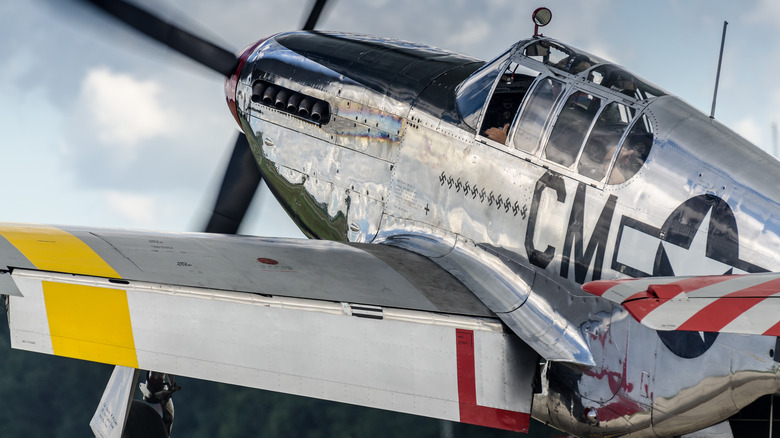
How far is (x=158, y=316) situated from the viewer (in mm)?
4480

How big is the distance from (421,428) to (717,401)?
594 cm

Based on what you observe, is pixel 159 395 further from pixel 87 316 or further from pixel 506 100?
pixel 506 100

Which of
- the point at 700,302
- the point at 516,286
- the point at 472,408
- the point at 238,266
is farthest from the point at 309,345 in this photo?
the point at 700,302

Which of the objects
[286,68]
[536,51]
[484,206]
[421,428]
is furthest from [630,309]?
[421,428]

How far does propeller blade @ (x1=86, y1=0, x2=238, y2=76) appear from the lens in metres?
7.56

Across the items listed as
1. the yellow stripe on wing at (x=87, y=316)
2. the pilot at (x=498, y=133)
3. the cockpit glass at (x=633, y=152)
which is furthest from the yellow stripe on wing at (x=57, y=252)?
the cockpit glass at (x=633, y=152)

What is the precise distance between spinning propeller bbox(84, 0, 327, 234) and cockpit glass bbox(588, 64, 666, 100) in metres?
3.88

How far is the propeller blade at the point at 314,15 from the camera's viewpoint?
877 centimetres

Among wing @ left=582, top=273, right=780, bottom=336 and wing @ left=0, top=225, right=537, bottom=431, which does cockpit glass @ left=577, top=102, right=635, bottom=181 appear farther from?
wing @ left=582, top=273, right=780, bottom=336

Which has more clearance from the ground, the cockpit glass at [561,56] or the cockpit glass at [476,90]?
the cockpit glass at [561,56]

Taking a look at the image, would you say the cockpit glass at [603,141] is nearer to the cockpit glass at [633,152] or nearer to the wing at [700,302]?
the cockpit glass at [633,152]

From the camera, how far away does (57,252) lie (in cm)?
466

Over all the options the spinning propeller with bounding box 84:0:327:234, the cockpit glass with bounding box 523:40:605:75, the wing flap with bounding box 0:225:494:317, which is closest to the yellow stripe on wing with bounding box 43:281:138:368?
the wing flap with bounding box 0:225:494:317

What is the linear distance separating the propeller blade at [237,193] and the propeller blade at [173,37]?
0.76 metres
